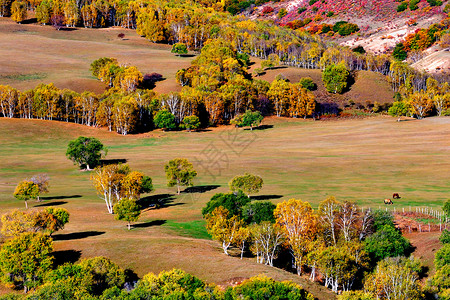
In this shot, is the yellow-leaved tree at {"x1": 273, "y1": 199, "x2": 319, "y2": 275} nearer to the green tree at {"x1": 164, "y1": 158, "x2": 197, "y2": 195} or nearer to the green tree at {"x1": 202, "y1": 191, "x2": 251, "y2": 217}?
the green tree at {"x1": 202, "y1": 191, "x2": 251, "y2": 217}

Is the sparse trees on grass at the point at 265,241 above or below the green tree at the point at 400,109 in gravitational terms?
below

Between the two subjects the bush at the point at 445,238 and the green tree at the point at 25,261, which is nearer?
the green tree at the point at 25,261

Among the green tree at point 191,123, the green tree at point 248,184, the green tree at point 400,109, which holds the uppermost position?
the green tree at point 400,109

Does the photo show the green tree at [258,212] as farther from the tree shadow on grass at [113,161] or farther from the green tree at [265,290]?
the tree shadow on grass at [113,161]

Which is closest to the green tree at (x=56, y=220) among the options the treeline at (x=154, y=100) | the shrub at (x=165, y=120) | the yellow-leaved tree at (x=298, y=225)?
the yellow-leaved tree at (x=298, y=225)

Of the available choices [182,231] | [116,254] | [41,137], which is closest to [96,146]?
[41,137]

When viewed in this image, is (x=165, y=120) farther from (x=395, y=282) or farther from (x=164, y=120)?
(x=395, y=282)

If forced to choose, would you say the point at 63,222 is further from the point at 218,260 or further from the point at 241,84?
the point at 241,84
